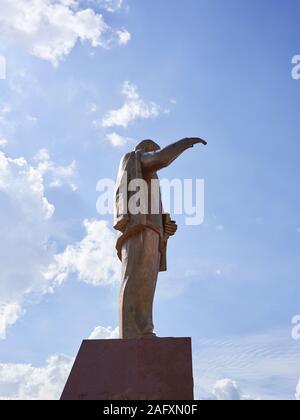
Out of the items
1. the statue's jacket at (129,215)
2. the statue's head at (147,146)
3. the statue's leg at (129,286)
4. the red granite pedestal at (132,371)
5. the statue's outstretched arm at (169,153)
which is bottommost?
the red granite pedestal at (132,371)

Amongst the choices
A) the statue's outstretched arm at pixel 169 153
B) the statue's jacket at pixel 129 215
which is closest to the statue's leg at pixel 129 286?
the statue's jacket at pixel 129 215

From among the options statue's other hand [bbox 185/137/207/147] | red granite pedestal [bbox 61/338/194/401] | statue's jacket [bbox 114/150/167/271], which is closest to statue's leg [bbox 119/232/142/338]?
statue's jacket [bbox 114/150/167/271]

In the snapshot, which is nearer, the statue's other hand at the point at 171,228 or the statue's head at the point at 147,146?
the statue's other hand at the point at 171,228

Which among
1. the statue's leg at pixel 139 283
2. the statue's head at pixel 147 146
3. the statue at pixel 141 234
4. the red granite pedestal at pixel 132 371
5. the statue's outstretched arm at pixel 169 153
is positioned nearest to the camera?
the red granite pedestal at pixel 132 371

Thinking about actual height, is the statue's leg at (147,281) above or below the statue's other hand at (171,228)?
below

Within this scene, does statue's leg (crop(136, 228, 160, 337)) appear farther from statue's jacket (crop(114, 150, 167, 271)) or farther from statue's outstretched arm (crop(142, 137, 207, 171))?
statue's outstretched arm (crop(142, 137, 207, 171))

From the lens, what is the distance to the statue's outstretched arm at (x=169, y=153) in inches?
359

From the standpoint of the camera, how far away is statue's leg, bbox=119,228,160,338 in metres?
8.37

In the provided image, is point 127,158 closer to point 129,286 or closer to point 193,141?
point 193,141

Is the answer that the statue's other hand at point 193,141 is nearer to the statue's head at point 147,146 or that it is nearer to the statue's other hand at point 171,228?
the statue's head at point 147,146

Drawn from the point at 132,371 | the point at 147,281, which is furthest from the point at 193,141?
the point at 132,371

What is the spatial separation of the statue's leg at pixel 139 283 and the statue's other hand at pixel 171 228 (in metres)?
0.43
